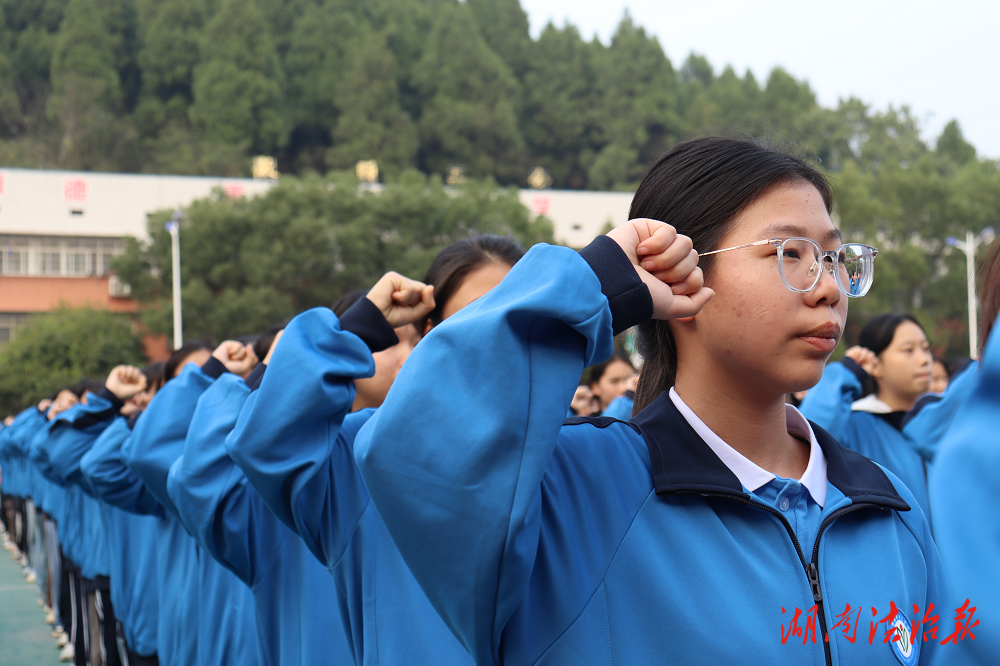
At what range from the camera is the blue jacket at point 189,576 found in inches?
129

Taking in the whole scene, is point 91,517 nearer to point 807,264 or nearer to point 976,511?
point 807,264

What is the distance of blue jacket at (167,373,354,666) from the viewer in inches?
100

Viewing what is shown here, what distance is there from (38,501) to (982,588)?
12.3 metres

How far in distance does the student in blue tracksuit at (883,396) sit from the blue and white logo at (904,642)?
2939mm

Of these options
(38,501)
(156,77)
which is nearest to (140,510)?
(38,501)

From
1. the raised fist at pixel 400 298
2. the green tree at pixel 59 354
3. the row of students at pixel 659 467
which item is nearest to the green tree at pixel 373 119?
the green tree at pixel 59 354

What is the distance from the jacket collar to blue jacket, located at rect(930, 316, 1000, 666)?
0.65 metres

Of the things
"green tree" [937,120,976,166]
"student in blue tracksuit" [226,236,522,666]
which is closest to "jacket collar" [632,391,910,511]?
"student in blue tracksuit" [226,236,522,666]

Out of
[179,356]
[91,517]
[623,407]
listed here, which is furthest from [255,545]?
[91,517]

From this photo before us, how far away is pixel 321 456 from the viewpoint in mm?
2275

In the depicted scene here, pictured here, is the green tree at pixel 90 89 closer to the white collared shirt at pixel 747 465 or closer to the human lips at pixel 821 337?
the white collared shirt at pixel 747 465

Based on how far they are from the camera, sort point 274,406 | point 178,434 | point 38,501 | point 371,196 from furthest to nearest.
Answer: point 371,196
point 38,501
point 178,434
point 274,406

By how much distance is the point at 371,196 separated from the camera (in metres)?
28.1

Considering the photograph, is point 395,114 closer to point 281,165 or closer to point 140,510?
point 281,165
